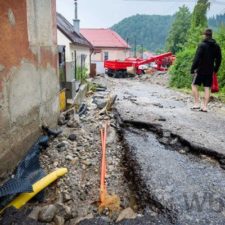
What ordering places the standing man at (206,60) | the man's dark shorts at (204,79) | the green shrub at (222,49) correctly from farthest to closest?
the green shrub at (222,49)
the man's dark shorts at (204,79)
the standing man at (206,60)

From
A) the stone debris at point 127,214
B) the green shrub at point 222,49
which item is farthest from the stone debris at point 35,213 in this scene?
the green shrub at point 222,49

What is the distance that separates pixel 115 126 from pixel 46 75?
59.2 inches

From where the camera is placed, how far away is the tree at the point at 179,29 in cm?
4453

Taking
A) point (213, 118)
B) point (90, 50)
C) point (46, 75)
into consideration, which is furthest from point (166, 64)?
point (46, 75)

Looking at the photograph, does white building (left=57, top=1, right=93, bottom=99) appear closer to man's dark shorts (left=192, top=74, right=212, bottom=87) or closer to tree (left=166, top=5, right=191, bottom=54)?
man's dark shorts (left=192, top=74, right=212, bottom=87)

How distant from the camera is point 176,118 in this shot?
5.30 metres

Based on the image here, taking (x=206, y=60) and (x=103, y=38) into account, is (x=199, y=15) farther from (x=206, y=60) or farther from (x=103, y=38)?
(x=206, y=60)

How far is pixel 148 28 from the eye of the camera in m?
93.4

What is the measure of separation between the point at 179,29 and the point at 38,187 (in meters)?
46.6

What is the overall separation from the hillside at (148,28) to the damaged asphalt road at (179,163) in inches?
3445

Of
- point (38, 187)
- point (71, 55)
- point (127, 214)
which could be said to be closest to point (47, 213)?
point (38, 187)

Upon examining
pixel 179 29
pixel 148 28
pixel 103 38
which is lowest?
pixel 103 38

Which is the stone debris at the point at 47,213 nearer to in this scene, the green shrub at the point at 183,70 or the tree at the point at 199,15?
the green shrub at the point at 183,70

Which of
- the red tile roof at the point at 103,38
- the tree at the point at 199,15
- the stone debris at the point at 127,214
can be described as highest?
the tree at the point at 199,15
